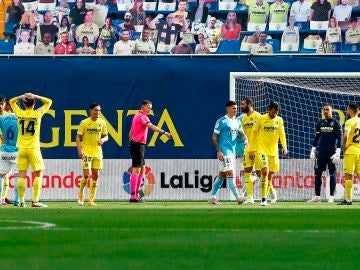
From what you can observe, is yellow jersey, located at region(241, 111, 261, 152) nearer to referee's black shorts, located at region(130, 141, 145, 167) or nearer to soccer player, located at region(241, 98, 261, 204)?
soccer player, located at region(241, 98, 261, 204)

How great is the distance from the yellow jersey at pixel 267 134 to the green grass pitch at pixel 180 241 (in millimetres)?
5812

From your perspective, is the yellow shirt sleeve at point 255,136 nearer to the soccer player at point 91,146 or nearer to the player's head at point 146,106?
the player's head at point 146,106

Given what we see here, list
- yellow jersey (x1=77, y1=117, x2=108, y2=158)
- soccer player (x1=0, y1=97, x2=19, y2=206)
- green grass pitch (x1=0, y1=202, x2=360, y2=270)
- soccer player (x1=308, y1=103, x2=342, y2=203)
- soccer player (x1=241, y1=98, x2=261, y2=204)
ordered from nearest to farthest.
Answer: green grass pitch (x1=0, y1=202, x2=360, y2=270) → soccer player (x1=0, y1=97, x2=19, y2=206) → yellow jersey (x1=77, y1=117, x2=108, y2=158) → soccer player (x1=241, y1=98, x2=261, y2=204) → soccer player (x1=308, y1=103, x2=342, y2=203)

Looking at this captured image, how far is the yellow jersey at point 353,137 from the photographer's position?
882 inches

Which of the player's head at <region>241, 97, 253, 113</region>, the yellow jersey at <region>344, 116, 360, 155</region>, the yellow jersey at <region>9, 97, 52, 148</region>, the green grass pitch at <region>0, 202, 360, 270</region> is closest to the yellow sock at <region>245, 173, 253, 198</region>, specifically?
the player's head at <region>241, 97, 253, 113</region>

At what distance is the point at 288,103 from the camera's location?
2512 centimetres

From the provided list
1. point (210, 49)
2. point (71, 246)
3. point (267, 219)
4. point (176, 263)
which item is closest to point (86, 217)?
point (267, 219)

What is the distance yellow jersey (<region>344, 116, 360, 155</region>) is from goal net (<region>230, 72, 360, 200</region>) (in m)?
2.32

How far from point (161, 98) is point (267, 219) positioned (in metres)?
10.00

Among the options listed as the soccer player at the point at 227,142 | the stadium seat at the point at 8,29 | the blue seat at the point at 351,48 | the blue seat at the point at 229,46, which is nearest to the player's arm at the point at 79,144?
the soccer player at the point at 227,142

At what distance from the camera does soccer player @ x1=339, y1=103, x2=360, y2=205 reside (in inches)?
880

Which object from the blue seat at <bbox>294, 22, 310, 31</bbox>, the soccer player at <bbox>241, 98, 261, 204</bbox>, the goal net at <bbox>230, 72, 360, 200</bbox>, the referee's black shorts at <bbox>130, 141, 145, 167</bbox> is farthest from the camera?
the blue seat at <bbox>294, 22, 310, 31</bbox>

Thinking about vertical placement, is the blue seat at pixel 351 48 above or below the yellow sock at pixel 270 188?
above

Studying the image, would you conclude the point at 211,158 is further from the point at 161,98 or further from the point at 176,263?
the point at 176,263
